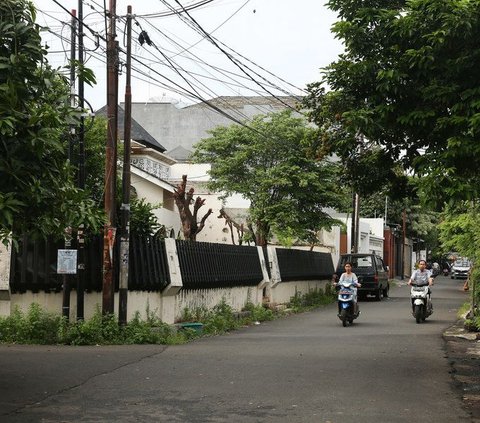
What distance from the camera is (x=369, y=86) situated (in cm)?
1133

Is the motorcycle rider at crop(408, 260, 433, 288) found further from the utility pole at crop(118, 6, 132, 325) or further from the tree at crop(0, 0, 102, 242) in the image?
the tree at crop(0, 0, 102, 242)

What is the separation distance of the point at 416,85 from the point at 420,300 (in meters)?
11.9

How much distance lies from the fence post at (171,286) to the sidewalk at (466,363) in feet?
20.7

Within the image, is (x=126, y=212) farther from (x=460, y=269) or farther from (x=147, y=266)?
(x=460, y=269)

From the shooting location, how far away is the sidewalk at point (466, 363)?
934 centimetres

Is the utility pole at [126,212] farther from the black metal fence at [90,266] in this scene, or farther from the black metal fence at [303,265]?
the black metal fence at [303,265]

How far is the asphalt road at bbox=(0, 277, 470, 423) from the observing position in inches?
326

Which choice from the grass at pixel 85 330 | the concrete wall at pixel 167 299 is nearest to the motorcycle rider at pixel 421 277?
the concrete wall at pixel 167 299

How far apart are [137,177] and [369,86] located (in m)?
26.8

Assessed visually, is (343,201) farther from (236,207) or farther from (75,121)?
(75,121)

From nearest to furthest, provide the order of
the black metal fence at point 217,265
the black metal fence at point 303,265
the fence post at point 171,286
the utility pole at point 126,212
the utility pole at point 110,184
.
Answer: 1. the utility pole at point 110,184
2. the utility pole at point 126,212
3. the fence post at point 171,286
4. the black metal fence at point 217,265
5. the black metal fence at point 303,265

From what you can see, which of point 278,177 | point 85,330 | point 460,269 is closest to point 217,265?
point 85,330

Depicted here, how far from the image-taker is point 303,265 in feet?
109

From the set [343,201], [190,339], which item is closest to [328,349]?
[190,339]
